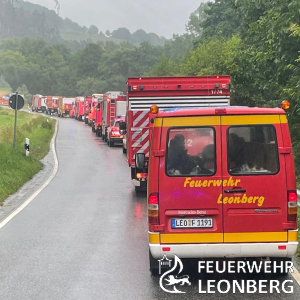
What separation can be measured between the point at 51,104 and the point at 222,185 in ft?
302

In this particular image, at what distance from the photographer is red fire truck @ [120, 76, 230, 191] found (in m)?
17.8

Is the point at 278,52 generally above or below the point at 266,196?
above

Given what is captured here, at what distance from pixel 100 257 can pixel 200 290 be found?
2223mm

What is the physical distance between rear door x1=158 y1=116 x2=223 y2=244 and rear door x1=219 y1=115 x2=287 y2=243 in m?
0.11

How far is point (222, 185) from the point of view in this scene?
301 inches

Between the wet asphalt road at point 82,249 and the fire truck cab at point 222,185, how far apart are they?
551 mm

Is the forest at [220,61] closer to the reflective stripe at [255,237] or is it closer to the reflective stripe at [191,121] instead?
the reflective stripe at [191,121]

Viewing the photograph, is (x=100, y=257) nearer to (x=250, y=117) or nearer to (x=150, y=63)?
(x=250, y=117)

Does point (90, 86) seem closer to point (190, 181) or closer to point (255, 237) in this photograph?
point (190, 181)

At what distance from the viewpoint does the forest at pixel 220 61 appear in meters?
18.3

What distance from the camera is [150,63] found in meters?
146

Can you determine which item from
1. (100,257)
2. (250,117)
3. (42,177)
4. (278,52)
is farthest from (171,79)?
(250,117)

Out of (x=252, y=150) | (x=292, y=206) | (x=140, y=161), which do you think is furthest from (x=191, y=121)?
(x=140, y=161)

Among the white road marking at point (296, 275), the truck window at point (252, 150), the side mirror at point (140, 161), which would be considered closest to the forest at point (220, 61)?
the side mirror at point (140, 161)
